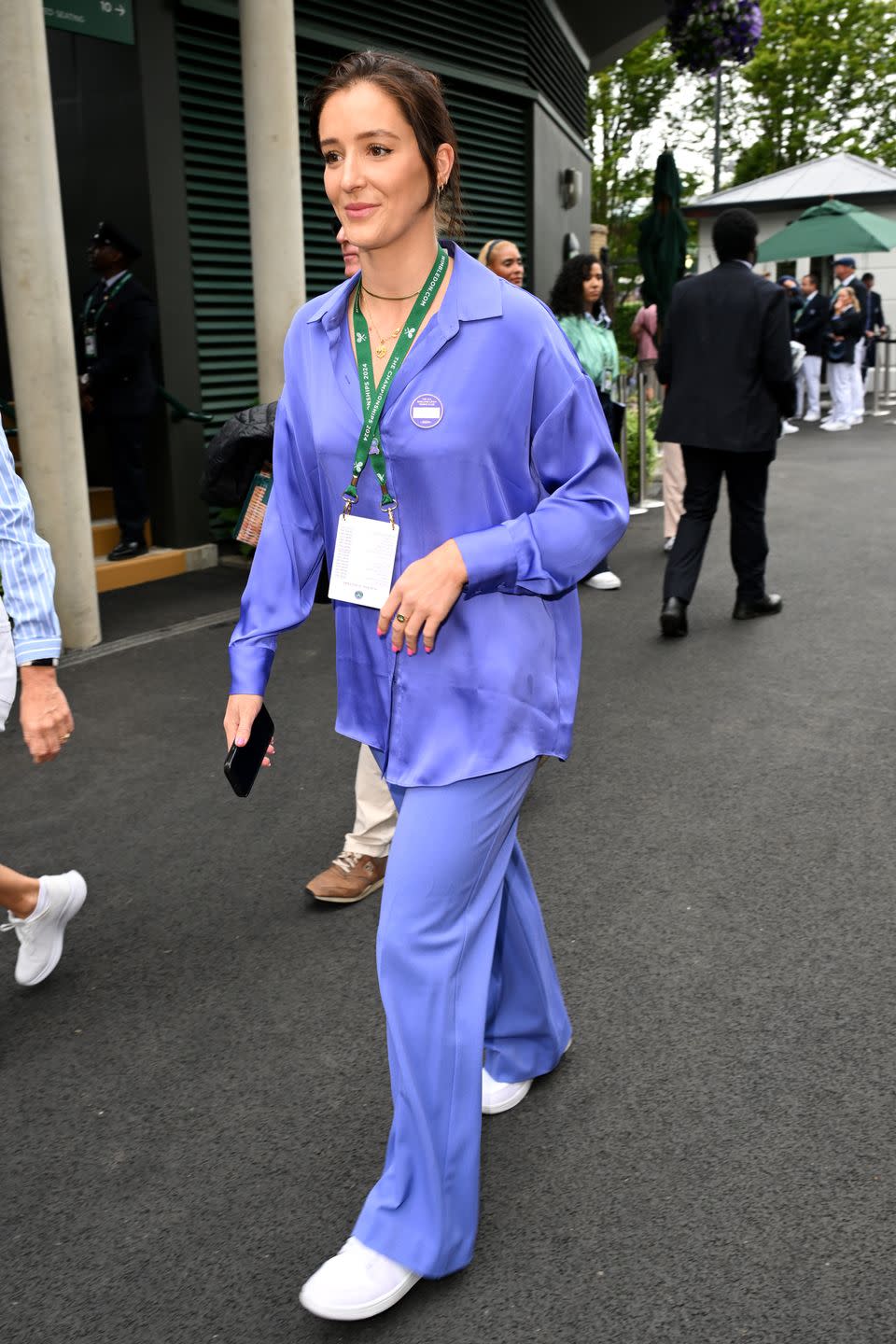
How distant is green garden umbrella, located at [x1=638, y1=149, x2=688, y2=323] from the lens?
11.2 m

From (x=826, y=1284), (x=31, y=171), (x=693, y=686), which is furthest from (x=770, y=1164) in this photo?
(x=31, y=171)

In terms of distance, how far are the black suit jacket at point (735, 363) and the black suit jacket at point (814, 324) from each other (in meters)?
13.3

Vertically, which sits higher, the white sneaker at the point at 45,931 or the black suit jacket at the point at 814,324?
the black suit jacket at the point at 814,324

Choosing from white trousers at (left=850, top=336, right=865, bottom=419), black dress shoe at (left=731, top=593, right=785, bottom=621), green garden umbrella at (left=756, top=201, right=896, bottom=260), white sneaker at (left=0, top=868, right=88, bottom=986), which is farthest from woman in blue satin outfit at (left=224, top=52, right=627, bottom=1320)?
white trousers at (left=850, top=336, right=865, bottom=419)

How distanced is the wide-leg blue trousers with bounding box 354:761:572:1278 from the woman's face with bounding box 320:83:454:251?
3.13ft

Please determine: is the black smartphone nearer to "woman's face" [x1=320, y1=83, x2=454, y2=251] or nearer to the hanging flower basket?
"woman's face" [x1=320, y1=83, x2=454, y2=251]

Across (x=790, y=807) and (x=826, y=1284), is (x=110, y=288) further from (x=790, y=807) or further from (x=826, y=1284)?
(x=826, y=1284)

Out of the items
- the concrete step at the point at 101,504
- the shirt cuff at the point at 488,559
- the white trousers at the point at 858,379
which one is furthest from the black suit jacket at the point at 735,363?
the white trousers at the point at 858,379

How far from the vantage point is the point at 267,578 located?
2.43m

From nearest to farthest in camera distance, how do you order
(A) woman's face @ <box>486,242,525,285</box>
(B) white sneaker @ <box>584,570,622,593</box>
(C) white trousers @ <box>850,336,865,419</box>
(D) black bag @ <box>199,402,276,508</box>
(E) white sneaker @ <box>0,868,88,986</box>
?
1. (E) white sneaker @ <box>0,868,88,986</box>
2. (D) black bag @ <box>199,402,276,508</box>
3. (A) woman's face @ <box>486,242,525,285</box>
4. (B) white sneaker @ <box>584,570,622,593</box>
5. (C) white trousers @ <box>850,336,865,419</box>

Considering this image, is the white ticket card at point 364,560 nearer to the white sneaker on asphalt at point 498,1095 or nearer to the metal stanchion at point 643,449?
the white sneaker on asphalt at point 498,1095

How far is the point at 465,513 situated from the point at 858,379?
19.0m

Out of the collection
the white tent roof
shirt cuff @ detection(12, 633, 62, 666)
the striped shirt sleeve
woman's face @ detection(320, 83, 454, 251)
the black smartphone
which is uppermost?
the white tent roof

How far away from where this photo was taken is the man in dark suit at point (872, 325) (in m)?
20.6
